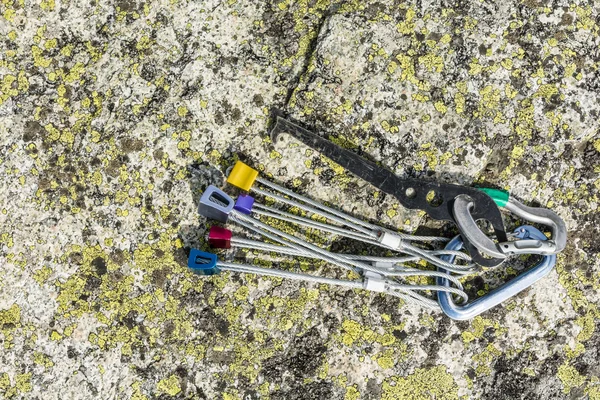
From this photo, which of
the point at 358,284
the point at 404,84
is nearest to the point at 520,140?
the point at 404,84

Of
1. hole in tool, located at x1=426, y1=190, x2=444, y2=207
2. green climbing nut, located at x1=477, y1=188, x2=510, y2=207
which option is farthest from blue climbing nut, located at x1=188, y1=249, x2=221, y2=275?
green climbing nut, located at x1=477, y1=188, x2=510, y2=207

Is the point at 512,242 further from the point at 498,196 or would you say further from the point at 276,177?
the point at 276,177

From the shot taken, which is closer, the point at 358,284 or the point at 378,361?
the point at 358,284

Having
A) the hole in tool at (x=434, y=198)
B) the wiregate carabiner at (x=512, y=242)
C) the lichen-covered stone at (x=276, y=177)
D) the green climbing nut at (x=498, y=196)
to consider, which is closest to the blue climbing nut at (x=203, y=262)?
the lichen-covered stone at (x=276, y=177)

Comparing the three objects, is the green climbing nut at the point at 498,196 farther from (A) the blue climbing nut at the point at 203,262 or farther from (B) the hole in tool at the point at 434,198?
(A) the blue climbing nut at the point at 203,262

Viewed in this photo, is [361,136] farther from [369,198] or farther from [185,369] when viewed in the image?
[185,369]

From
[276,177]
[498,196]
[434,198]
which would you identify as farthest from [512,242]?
[276,177]
